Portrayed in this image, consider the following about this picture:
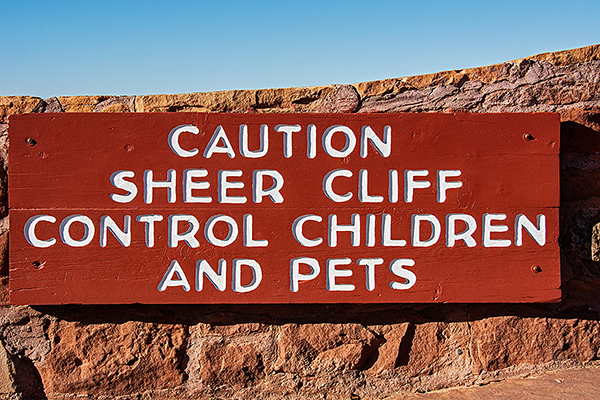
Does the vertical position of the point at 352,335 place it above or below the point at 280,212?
below

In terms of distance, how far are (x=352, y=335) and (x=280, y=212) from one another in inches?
22.2

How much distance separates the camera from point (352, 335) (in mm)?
1812

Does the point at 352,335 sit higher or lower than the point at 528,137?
lower

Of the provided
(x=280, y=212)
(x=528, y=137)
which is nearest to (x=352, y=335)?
(x=280, y=212)

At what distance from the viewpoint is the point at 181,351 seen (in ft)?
5.98

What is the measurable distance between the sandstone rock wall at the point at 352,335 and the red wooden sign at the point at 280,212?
129mm

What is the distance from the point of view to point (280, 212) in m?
1.74

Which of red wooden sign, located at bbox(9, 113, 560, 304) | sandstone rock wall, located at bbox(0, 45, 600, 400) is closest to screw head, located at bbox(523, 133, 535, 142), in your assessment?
red wooden sign, located at bbox(9, 113, 560, 304)

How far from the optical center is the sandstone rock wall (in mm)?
1811

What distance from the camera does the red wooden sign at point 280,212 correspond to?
68.2 inches

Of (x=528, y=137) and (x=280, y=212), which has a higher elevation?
(x=528, y=137)

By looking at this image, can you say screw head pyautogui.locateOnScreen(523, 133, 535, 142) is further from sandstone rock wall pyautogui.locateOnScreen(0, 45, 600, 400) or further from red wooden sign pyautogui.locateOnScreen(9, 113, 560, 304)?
sandstone rock wall pyautogui.locateOnScreen(0, 45, 600, 400)

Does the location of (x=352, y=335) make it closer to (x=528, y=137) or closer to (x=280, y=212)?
(x=280, y=212)

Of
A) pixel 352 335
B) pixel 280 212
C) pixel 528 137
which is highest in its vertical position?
pixel 528 137
